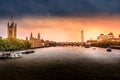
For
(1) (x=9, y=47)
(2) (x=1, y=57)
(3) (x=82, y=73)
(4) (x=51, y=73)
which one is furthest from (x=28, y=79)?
(1) (x=9, y=47)

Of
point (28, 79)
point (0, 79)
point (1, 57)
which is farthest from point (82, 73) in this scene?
point (1, 57)

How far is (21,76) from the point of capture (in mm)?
18828

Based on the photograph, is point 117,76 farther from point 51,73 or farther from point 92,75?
point 51,73

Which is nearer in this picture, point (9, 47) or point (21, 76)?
point (21, 76)

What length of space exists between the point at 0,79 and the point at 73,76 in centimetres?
479

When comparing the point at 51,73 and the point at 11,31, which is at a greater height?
A: the point at 11,31

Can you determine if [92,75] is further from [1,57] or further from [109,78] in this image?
[1,57]

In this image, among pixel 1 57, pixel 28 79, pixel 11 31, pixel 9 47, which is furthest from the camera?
pixel 11 31

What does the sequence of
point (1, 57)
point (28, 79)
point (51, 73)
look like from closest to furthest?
point (28, 79), point (51, 73), point (1, 57)

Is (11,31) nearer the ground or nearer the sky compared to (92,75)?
nearer the sky

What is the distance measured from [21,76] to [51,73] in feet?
7.64

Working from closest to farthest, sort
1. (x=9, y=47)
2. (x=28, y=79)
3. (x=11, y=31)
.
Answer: (x=28, y=79) → (x=9, y=47) → (x=11, y=31)

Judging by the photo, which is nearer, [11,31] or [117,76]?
[117,76]

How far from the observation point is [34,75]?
19.2m
